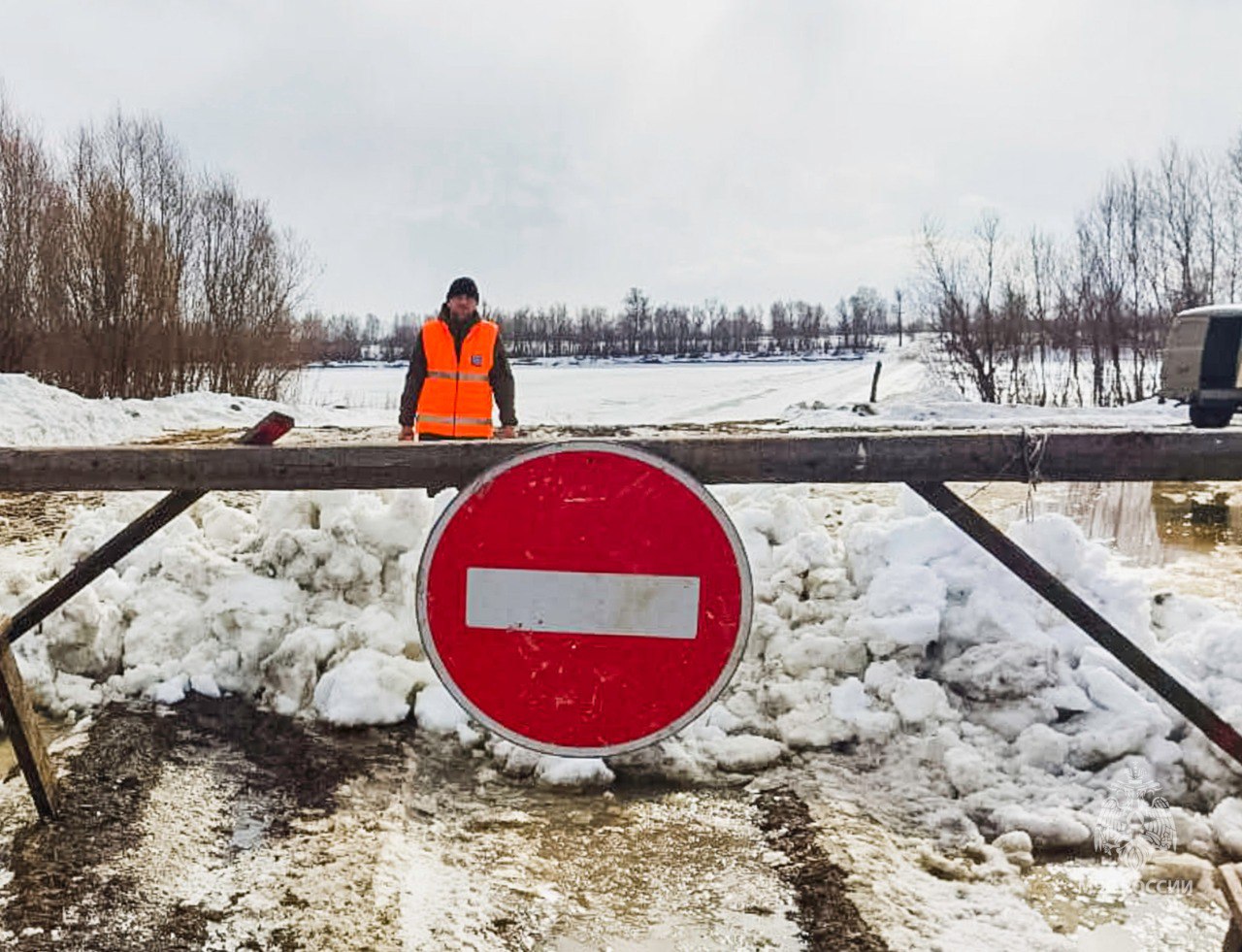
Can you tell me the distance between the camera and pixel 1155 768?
345 cm

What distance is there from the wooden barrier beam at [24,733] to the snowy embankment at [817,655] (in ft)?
3.42

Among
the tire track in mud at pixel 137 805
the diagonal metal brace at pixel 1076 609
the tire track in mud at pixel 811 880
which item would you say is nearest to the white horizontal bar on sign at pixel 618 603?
the diagonal metal brace at pixel 1076 609

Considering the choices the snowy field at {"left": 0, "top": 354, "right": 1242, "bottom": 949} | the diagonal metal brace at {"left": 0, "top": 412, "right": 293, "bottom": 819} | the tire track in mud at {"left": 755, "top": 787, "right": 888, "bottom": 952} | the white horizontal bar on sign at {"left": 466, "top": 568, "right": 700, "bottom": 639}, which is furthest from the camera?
the snowy field at {"left": 0, "top": 354, "right": 1242, "bottom": 949}

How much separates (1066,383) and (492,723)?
26563 mm

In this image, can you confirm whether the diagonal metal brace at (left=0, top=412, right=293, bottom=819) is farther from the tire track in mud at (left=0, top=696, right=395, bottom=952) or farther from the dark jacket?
the dark jacket

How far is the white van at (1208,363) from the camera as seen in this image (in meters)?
14.6

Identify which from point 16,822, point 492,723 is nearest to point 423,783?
point 16,822

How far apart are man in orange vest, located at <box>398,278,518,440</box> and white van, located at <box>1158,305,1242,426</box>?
45.4 ft

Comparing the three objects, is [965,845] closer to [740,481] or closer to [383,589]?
[740,481]

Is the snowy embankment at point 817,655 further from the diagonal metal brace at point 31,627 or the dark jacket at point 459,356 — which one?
the diagonal metal brace at point 31,627

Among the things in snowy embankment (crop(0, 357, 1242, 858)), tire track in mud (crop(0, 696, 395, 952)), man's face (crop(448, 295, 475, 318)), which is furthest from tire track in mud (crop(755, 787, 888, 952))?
man's face (crop(448, 295, 475, 318))

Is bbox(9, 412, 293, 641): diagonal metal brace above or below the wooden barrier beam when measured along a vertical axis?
above

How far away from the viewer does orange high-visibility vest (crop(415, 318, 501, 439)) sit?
5367 mm

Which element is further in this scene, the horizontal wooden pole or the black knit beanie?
the black knit beanie
